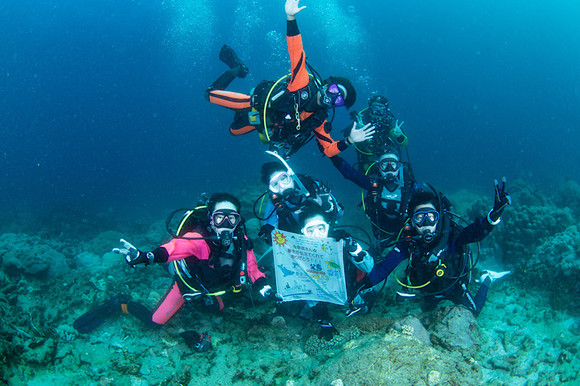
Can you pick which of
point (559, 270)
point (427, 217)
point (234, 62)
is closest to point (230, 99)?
point (234, 62)

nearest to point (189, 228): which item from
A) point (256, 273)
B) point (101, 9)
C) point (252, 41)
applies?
point (256, 273)

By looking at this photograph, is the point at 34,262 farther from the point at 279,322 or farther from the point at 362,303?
the point at 362,303

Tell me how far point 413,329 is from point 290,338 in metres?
2.08

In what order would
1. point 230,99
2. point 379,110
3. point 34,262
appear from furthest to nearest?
point 379,110, point 34,262, point 230,99

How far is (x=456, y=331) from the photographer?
4.25 m

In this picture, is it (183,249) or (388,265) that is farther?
(388,265)

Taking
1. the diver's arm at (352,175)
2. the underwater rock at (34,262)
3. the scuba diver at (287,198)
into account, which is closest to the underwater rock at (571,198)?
the diver's arm at (352,175)

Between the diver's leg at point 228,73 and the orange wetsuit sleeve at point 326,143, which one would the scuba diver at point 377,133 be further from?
the diver's leg at point 228,73

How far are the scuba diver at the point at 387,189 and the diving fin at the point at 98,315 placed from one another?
4918 millimetres

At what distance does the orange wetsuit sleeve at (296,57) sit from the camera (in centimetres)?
468

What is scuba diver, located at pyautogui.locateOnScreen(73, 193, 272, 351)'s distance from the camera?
4418 millimetres

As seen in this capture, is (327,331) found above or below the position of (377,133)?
below

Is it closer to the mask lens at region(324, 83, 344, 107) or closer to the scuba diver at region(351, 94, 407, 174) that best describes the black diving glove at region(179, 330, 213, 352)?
the mask lens at region(324, 83, 344, 107)

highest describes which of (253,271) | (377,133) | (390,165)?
(390,165)
